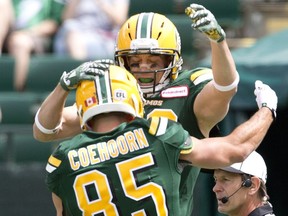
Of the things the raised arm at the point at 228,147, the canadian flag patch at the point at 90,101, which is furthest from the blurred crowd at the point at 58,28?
the canadian flag patch at the point at 90,101

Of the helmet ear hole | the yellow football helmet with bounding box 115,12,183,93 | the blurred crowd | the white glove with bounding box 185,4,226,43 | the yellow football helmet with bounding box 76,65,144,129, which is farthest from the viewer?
the blurred crowd

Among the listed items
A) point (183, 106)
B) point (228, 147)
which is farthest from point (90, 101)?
point (183, 106)

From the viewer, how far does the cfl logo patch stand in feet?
12.9

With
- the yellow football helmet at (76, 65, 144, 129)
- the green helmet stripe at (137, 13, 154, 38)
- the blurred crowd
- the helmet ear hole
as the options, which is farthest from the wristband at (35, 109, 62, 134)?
the blurred crowd

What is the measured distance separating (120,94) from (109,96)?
0.04m

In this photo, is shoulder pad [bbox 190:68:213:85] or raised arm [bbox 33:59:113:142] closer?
raised arm [bbox 33:59:113:142]

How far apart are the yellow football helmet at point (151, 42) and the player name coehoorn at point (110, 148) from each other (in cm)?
86

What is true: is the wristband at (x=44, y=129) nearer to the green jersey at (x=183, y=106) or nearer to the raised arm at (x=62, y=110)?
the raised arm at (x=62, y=110)

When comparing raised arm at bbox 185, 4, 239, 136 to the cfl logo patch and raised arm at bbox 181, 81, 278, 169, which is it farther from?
the cfl logo patch

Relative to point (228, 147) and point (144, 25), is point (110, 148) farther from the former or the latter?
point (144, 25)

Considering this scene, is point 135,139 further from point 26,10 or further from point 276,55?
point 26,10

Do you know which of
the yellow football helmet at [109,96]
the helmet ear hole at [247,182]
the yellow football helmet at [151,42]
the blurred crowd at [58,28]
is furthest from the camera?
the blurred crowd at [58,28]

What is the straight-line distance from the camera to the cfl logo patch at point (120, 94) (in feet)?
12.9

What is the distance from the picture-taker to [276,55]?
749cm
